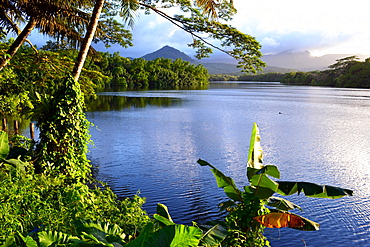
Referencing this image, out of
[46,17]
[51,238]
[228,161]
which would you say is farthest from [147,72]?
[51,238]

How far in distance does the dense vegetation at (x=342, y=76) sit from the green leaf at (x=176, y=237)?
97616 millimetres

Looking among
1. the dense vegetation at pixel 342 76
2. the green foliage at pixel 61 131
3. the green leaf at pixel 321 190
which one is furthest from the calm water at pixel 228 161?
the dense vegetation at pixel 342 76

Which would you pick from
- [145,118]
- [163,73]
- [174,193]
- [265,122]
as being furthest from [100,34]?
[163,73]

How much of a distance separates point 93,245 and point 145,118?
24.1m

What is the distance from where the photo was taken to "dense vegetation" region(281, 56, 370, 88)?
8962 cm

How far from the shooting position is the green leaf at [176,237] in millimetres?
3133

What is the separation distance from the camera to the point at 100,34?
13.8 meters

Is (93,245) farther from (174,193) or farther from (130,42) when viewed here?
(130,42)

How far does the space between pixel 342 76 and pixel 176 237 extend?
340 feet

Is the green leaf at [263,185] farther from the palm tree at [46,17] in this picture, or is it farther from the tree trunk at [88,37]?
the palm tree at [46,17]

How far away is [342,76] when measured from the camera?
95375 millimetres

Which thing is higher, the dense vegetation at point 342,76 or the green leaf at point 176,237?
the dense vegetation at point 342,76

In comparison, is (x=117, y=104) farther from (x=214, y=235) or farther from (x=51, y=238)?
(x=51, y=238)

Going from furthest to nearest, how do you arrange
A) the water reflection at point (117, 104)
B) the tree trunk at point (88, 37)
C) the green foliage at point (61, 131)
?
the water reflection at point (117, 104), the tree trunk at point (88, 37), the green foliage at point (61, 131)
